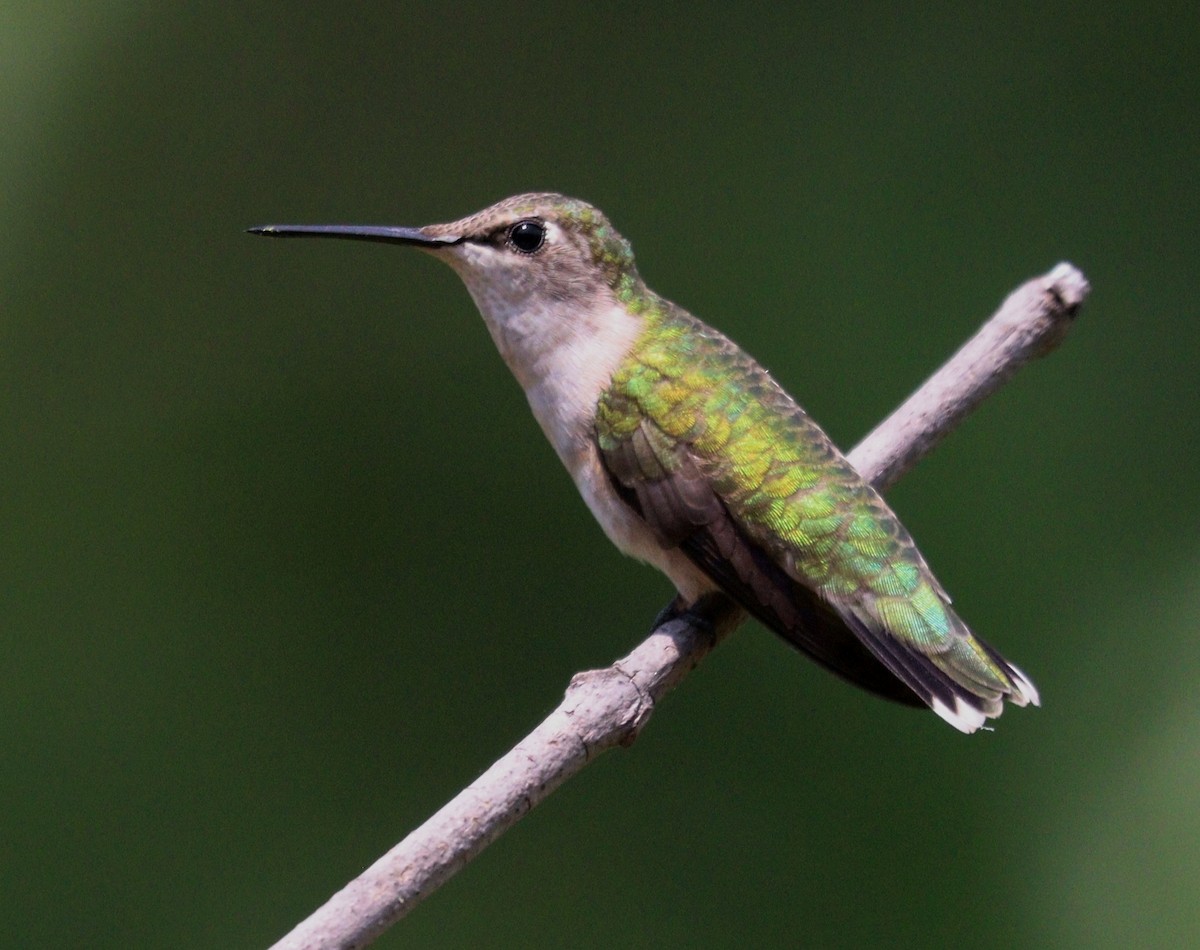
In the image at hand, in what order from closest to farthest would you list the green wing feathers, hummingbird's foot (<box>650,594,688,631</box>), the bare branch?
the bare branch → the green wing feathers → hummingbird's foot (<box>650,594,688,631</box>)

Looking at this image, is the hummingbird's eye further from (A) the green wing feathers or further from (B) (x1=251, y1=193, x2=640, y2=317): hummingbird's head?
(A) the green wing feathers

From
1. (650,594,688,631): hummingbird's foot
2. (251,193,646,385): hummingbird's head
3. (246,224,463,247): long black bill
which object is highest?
(246,224,463,247): long black bill

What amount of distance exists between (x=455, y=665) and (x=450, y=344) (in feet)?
2.06

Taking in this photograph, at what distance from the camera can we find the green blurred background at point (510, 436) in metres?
2.30

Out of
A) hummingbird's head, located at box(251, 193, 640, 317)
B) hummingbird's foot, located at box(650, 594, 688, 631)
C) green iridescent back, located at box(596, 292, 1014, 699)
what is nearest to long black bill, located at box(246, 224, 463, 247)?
hummingbird's head, located at box(251, 193, 640, 317)

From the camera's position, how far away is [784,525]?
1363 mm

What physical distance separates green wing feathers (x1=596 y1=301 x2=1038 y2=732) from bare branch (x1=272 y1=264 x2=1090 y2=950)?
11cm

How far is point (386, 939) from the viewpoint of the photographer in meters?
2.33

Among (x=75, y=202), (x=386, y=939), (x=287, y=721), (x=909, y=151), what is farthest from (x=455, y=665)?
(x=909, y=151)

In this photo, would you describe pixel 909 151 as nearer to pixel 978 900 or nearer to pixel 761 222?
pixel 761 222

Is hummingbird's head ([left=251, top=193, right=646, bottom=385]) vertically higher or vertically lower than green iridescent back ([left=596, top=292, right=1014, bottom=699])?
higher

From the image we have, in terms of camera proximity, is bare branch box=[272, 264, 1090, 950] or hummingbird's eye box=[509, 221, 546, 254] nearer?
bare branch box=[272, 264, 1090, 950]

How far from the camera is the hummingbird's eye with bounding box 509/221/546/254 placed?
4.60ft

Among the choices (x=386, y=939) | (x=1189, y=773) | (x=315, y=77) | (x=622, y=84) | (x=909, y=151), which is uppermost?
(x=315, y=77)
